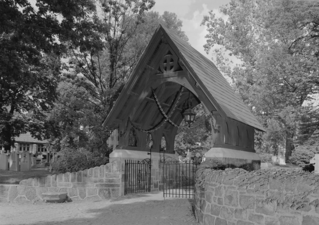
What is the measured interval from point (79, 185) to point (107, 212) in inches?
138

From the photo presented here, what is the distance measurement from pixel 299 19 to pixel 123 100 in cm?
1417

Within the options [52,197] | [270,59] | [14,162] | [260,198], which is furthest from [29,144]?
[260,198]

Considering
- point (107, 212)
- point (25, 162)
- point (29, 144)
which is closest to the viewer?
point (107, 212)

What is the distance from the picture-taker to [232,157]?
13.7m

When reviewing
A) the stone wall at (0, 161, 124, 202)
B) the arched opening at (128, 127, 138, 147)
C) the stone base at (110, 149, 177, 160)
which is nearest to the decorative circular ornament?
the arched opening at (128, 127, 138, 147)

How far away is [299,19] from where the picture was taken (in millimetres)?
22719

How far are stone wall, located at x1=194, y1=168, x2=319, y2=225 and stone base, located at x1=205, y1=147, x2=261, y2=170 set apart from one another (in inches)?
145

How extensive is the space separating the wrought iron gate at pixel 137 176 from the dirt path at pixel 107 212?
1.10m

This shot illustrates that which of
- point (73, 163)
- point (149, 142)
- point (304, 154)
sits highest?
point (149, 142)

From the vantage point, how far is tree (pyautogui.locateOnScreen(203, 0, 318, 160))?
927 inches

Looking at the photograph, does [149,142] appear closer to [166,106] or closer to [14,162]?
[166,106]

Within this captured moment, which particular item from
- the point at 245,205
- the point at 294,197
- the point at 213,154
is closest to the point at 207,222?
the point at 245,205

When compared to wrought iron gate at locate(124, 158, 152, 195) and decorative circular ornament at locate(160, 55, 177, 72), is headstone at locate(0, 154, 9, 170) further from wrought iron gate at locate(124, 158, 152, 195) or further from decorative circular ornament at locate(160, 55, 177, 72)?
decorative circular ornament at locate(160, 55, 177, 72)

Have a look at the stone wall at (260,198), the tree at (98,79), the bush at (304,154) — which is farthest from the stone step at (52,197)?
the bush at (304,154)
